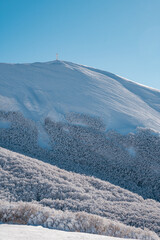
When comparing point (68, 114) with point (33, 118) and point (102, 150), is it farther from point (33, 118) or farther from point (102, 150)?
point (102, 150)

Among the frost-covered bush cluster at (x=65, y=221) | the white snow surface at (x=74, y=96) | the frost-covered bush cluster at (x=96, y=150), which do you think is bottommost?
the frost-covered bush cluster at (x=96, y=150)

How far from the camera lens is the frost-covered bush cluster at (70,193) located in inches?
150

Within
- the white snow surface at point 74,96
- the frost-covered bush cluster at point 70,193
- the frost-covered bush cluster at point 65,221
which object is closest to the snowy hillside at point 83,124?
the white snow surface at point 74,96

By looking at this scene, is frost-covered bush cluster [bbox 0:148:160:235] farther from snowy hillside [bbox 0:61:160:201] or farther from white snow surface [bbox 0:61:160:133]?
white snow surface [bbox 0:61:160:133]

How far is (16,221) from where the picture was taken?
107 inches

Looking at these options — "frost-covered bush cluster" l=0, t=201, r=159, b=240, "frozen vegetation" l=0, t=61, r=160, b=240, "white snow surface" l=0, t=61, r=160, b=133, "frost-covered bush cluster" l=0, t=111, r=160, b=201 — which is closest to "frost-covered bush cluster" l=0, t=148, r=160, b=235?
"frozen vegetation" l=0, t=61, r=160, b=240

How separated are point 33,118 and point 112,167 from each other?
16.1 feet

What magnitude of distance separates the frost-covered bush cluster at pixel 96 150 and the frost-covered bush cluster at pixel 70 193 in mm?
967

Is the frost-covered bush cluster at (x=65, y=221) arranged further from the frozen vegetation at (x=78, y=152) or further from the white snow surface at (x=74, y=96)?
the white snow surface at (x=74, y=96)

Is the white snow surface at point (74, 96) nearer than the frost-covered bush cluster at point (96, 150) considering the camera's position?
No

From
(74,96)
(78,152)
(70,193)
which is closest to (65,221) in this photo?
(70,193)

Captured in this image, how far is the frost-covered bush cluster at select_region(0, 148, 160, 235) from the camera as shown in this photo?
150 inches

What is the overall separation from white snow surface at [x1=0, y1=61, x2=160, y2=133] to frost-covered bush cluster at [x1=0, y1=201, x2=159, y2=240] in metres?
5.96

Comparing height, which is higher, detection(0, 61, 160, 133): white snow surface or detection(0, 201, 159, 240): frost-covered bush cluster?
detection(0, 61, 160, 133): white snow surface
